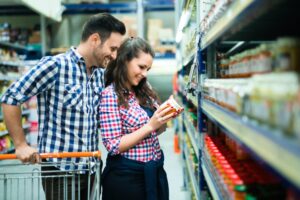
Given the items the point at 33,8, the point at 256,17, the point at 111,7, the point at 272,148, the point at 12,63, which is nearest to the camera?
the point at 272,148

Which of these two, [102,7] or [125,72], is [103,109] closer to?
[125,72]

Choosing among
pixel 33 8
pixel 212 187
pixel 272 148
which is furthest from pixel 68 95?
pixel 33 8

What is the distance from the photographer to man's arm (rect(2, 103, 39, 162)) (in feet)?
6.37

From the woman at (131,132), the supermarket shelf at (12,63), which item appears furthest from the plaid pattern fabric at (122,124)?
the supermarket shelf at (12,63)

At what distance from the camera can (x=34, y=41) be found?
9.55 metres

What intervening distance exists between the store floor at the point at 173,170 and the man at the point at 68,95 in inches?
93.9

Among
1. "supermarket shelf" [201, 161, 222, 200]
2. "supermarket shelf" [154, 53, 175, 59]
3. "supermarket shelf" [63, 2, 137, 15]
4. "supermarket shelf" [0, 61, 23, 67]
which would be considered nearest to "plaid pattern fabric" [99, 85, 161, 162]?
"supermarket shelf" [201, 161, 222, 200]

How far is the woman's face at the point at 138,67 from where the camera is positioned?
221cm

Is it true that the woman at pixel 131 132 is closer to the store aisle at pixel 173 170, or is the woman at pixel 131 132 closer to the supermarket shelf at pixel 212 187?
the supermarket shelf at pixel 212 187

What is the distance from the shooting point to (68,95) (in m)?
2.06

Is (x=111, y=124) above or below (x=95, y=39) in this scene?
below

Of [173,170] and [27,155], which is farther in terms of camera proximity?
[173,170]

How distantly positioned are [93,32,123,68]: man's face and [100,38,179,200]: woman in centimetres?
6

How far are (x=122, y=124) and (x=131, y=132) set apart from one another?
7cm
